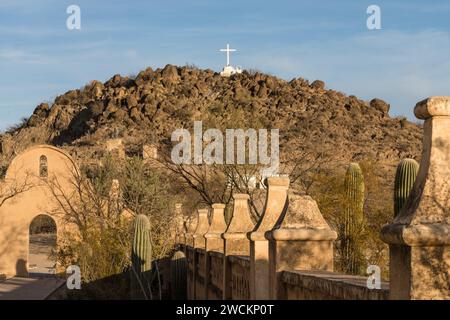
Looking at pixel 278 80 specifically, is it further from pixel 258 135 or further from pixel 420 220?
pixel 420 220

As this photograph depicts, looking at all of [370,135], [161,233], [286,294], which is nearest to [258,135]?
[161,233]

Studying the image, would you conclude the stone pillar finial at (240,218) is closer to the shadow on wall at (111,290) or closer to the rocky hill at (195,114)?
the shadow on wall at (111,290)

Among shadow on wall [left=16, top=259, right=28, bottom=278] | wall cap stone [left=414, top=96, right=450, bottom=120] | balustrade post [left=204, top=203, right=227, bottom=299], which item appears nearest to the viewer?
wall cap stone [left=414, top=96, right=450, bottom=120]

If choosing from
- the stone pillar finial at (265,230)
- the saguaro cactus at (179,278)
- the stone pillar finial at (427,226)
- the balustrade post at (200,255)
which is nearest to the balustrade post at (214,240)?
the balustrade post at (200,255)

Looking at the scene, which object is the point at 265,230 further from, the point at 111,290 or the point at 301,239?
the point at 111,290

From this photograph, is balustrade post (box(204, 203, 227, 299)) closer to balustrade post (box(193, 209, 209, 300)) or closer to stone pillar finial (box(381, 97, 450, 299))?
balustrade post (box(193, 209, 209, 300))

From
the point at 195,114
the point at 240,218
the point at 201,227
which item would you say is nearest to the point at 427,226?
the point at 240,218

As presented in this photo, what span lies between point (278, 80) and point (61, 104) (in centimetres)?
2467

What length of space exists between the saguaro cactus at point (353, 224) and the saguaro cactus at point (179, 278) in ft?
14.5

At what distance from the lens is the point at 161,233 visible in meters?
27.0

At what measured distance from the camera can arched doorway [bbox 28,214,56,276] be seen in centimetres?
3784

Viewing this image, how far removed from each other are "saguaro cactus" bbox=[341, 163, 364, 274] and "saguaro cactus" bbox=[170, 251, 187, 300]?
4423 millimetres

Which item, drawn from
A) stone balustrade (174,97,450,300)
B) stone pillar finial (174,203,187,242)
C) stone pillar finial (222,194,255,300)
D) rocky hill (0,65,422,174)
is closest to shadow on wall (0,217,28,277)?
stone pillar finial (174,203,187,242)
